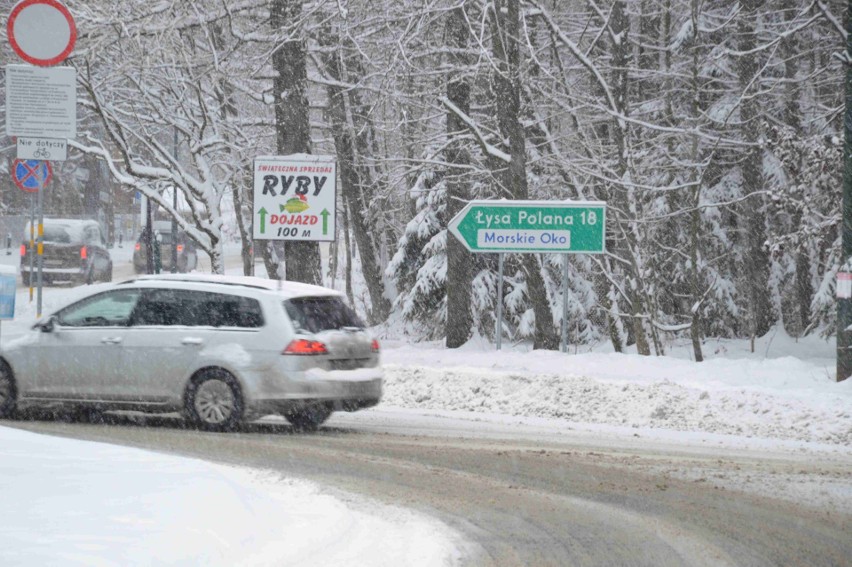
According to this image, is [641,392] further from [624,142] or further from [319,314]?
[624,142]

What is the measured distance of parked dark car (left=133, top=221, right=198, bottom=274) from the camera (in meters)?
48.9

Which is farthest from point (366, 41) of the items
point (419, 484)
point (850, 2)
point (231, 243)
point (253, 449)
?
point (231, 243)

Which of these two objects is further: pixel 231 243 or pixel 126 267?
pixel 231 243

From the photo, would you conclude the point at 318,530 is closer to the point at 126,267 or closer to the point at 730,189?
the point at 730,189

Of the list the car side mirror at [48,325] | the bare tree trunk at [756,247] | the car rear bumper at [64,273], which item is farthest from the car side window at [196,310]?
the car rear bumper at [64,273]

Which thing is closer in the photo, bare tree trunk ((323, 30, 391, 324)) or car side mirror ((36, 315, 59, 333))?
car side mirror ((36, 315, 59, 333))

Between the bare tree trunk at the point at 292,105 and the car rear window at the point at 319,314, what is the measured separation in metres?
7.38

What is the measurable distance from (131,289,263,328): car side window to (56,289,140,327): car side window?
13cm

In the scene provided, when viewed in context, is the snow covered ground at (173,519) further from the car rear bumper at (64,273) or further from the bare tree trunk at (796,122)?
the car rear bumper at (64,273)

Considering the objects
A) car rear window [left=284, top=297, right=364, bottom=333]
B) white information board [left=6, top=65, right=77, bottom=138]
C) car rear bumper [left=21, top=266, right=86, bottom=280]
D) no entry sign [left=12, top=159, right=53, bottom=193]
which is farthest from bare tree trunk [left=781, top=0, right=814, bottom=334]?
car rear bumper [left=21, top=266, right=86, bottom=280]

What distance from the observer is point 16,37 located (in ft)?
40.1

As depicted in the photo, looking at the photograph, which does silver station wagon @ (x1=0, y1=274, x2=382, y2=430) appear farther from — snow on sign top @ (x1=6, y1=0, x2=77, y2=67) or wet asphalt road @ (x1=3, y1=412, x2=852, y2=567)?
snow on sign top @ (x1=6, y1=0, x2=77, y2=67)

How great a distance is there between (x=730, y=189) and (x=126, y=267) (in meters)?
31.7

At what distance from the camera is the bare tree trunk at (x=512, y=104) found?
67.4 feet
